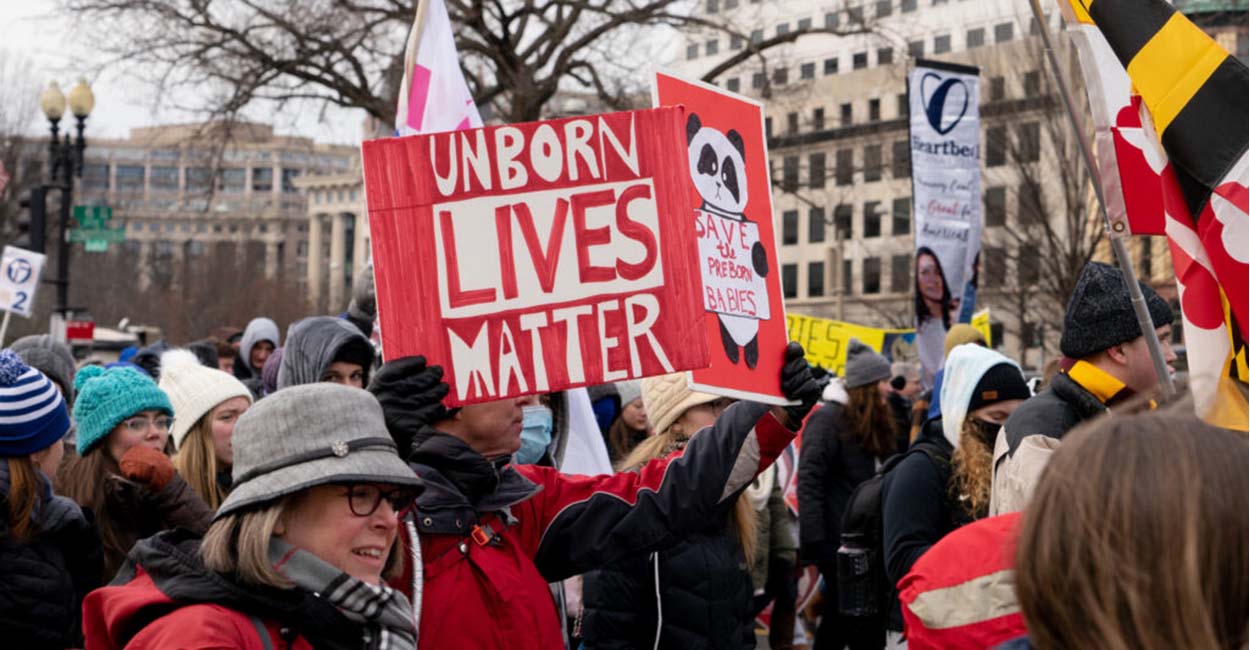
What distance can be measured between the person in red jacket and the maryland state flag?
2.96 feet

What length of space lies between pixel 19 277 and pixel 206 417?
35.7 feet

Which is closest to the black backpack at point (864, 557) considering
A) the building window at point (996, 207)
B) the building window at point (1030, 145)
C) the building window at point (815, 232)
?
the building window at point (1030, 145)

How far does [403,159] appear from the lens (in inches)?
147

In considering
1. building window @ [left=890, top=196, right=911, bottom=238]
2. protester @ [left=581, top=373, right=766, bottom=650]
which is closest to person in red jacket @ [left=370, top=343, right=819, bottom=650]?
protester @ [left=581, top=373, right=766, bottom=650]

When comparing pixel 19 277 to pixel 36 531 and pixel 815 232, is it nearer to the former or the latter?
pixel 36 531

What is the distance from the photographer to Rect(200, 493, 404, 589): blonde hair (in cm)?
293

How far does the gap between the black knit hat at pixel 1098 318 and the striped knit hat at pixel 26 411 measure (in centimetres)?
292

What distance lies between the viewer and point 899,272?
6606 centimetres

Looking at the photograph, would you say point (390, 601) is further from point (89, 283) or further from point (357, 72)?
point (89, 283)

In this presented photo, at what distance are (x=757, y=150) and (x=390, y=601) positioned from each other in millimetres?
1611

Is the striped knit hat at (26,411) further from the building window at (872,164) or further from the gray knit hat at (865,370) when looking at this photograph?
the building window at (872,164)

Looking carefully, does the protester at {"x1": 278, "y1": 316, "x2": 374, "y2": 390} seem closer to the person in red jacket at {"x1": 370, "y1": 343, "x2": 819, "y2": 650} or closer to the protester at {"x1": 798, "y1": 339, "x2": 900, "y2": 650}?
the person in red jacket at {"x1": 370, "y1": 343, "x2": 819, "y2": 650}

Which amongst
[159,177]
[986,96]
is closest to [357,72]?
[986,96]

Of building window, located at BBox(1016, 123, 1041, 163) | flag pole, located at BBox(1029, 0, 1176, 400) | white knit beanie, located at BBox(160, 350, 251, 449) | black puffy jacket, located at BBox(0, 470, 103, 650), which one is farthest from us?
building window, located at BBox(1016, 123, 1041, 163)
